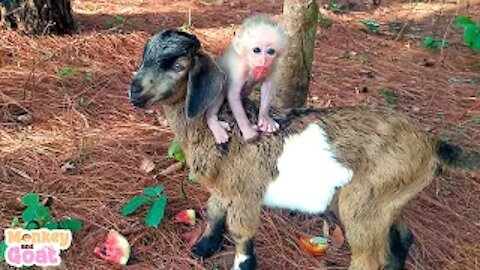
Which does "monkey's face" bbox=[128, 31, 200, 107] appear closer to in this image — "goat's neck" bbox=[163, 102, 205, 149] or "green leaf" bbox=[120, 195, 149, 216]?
"goat's neck" bbox=[163, 102, 205, 149]

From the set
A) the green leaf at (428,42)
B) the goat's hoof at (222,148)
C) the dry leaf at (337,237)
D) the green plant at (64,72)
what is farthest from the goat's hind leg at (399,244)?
the green leaf at (428,42)

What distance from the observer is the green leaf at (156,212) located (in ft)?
9.88

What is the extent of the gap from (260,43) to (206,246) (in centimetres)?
113

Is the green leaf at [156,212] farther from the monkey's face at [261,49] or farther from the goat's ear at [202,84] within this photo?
the monkey's face at [261,49]

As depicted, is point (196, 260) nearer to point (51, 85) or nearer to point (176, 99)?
point (176, 99)

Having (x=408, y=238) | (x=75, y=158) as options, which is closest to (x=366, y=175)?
(x=408, y=238)

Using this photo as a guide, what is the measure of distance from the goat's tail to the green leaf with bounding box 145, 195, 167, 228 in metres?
1.32

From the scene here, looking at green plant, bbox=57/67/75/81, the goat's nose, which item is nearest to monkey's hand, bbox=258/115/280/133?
the goat's nose

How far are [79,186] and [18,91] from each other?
125 cm

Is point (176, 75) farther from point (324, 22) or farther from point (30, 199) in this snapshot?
point (324, 22)

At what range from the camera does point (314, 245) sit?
311cm

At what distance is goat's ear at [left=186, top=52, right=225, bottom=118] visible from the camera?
97.4 inches

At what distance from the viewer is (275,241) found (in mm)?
3166

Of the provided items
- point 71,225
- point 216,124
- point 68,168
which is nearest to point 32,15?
point 68,168
